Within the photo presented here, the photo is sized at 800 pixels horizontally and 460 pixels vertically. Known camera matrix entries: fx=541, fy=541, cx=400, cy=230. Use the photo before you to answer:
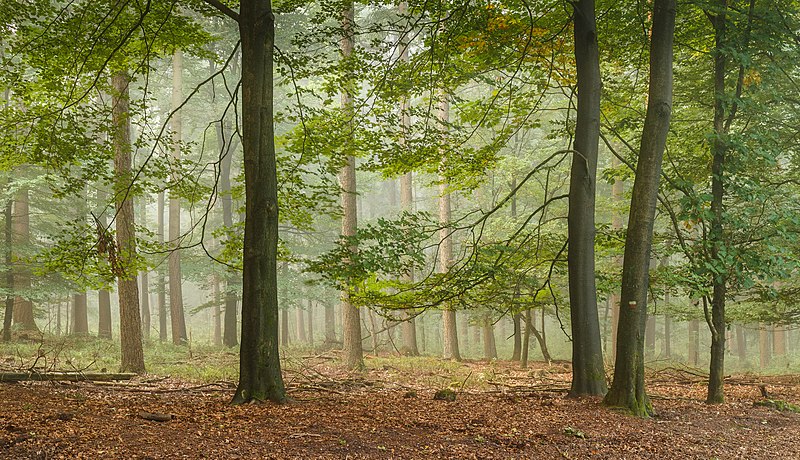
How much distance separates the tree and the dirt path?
2.05 feet

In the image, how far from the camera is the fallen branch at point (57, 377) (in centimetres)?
781

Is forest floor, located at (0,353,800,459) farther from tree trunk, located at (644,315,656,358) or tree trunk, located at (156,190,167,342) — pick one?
tree trunk, located at (644,315,656,358)

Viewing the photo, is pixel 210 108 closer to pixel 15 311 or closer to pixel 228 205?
pixel 228 205

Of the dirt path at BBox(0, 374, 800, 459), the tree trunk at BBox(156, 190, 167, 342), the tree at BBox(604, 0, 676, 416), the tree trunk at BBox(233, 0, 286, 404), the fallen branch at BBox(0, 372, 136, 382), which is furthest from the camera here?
the tree trunk at BBox(156, 190, 167, 342)

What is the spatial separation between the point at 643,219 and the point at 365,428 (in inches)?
174

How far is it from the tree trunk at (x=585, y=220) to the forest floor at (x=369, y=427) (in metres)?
0.57

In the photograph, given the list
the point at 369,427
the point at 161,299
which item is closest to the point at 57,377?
the point at 369,427

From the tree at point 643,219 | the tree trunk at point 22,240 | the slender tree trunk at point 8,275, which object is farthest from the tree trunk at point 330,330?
the tree at point 643,219

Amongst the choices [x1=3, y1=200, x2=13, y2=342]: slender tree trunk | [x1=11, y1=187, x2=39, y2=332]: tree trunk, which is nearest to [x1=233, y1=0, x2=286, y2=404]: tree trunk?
[x1=3, y1=200, x2=13, y2=342]: slender tree trunk

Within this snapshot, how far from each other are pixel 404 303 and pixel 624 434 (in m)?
3.92

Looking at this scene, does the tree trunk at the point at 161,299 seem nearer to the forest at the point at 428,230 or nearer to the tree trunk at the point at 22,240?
the tree trunk at the point at 22,240

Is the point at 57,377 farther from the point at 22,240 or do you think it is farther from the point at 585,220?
the point at 22,240

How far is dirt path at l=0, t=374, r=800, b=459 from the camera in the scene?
4.52 metres

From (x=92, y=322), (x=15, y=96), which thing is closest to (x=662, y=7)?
(x=15, y=96)
